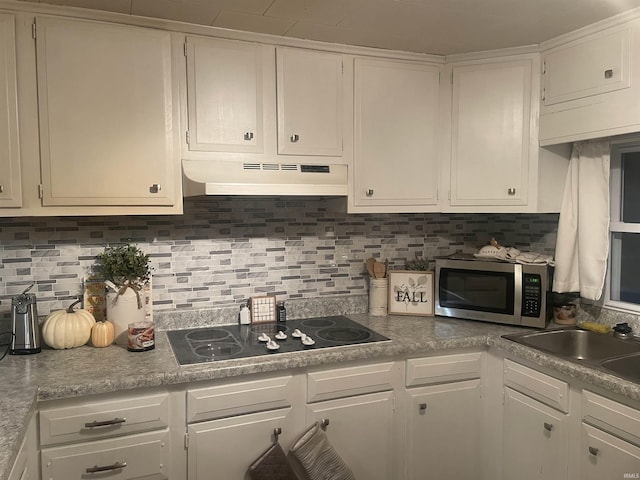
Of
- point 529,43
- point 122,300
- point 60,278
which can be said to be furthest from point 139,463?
point 529,43

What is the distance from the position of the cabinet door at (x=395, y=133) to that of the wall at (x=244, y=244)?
0.76 ft

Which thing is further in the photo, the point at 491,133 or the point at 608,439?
the point at 491,133

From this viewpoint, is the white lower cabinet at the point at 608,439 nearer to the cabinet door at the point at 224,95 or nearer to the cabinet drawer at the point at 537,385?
the cabinet drawer at the point at 537,385

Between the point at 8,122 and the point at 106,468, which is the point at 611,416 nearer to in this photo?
the point at 106,468

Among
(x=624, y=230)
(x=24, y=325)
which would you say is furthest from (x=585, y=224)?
(x=24, y=325)


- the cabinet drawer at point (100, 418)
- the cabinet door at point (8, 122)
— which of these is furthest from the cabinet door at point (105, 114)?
the cabinet drawer at point (100, 418)

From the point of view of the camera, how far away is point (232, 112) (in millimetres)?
2184

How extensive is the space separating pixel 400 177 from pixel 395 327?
Answer: 743mm

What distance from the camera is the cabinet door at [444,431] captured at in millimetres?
2238

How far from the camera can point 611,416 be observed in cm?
177

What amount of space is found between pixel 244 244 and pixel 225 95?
2.43 feet

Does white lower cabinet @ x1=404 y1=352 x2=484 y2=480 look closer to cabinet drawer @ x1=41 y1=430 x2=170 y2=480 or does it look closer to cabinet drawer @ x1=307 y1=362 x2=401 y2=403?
cabinet drawer @ x1=307 y1=362 x2=401 y2=403

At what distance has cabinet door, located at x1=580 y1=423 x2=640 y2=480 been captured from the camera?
170 centimetres

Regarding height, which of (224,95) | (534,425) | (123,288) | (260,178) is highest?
(224,95)
